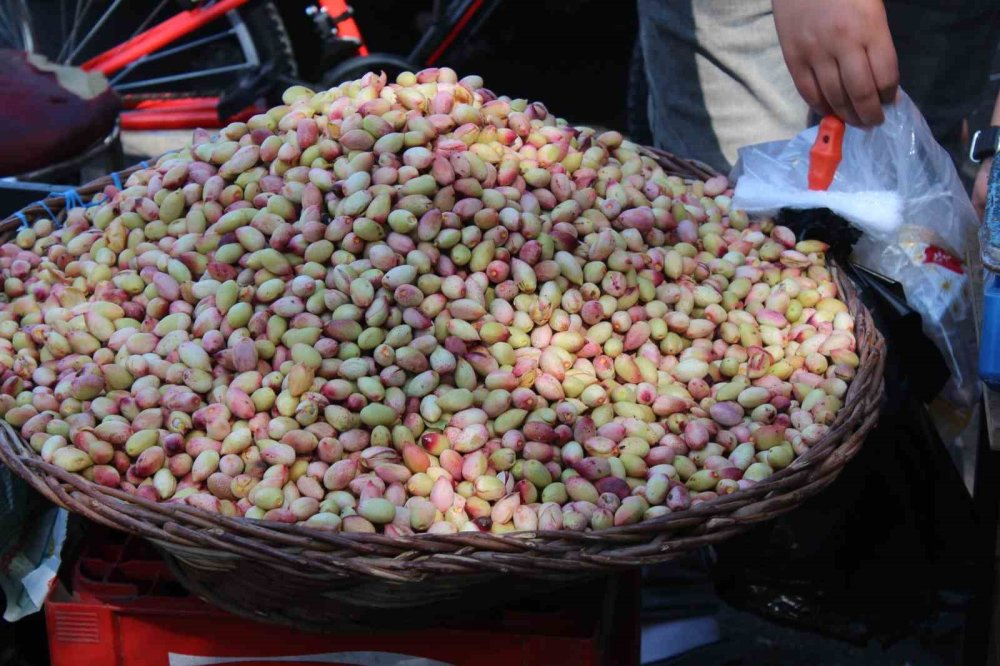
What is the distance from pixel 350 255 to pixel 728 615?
102 cm

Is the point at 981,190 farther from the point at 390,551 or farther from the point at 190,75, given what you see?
the point at 190,75

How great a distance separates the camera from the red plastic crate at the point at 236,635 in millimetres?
1216

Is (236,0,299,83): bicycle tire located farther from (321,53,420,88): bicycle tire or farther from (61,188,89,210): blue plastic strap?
(61,188,89,210): blue plastic strap

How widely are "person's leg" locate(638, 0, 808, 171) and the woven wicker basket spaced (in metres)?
1.00

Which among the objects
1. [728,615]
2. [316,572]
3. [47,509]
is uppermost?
[316,572]

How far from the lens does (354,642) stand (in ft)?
4.04

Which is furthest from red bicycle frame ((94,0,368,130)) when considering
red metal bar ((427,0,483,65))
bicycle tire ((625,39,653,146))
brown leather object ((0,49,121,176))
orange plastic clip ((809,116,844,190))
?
orange plastic clip ((809,116,844,190))

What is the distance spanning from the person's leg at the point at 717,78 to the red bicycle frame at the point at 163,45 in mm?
1438

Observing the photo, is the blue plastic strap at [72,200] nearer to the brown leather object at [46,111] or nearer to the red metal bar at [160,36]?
the brown leather object at [46,111]

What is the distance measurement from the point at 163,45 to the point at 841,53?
98.7 inches

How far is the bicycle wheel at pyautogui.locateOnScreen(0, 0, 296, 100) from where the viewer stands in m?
3.23

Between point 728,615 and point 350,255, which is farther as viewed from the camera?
point 728,615

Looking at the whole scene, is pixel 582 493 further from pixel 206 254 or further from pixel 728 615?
pixel 728 615

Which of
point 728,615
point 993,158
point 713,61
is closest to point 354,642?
point 728,615
